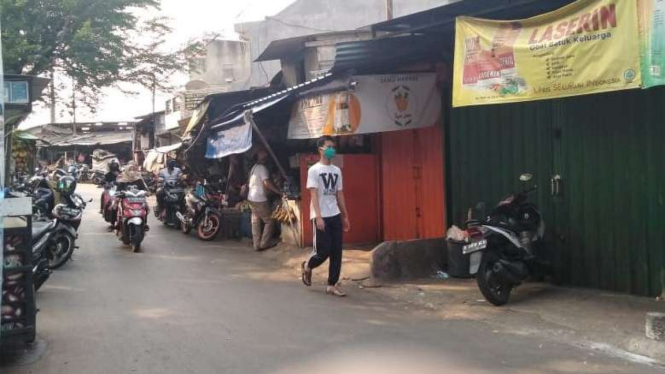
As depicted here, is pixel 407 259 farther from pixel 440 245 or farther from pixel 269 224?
pixel 269 224

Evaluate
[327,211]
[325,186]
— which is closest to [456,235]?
[327,211]

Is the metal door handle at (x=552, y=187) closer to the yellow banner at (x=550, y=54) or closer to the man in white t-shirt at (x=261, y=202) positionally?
the yellow banner at (x=550, y=54)

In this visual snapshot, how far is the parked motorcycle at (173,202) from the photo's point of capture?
15.4 metres

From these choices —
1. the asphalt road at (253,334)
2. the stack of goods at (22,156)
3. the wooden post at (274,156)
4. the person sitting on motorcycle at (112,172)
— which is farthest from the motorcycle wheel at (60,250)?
the stack of goods at (22,156)

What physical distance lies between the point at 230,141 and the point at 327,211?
193 inches

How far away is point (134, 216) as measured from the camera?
11.7 metres

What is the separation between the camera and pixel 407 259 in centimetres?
871

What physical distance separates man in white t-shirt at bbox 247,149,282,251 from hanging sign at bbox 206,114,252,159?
0.47 m

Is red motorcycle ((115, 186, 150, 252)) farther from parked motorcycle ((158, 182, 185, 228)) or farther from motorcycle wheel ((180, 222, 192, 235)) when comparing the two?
parked motorcycle ((158, 182, 185, 228))

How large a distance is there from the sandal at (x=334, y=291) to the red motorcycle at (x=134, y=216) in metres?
5.05

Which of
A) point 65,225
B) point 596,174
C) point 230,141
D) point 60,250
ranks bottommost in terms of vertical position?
point 60,250

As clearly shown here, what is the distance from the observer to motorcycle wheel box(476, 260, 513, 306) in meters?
6.94

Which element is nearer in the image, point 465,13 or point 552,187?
point 465,13

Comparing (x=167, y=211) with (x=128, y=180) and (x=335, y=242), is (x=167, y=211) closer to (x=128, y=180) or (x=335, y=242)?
(x=128, y=180)
